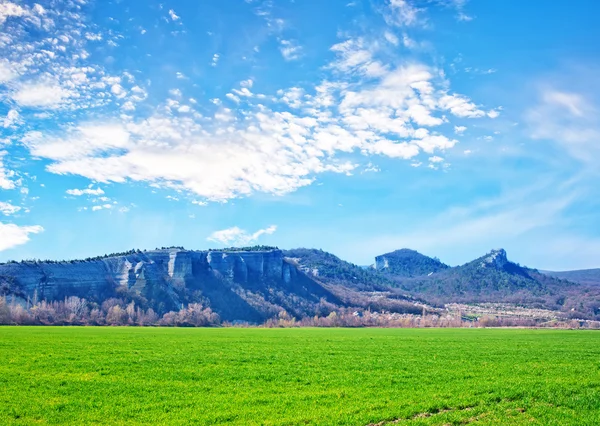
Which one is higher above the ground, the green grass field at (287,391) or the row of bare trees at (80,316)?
the green grass field at (287,391)

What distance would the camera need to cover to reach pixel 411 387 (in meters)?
26.1

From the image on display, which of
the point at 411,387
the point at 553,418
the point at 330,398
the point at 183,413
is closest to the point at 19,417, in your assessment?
the point at 183,413

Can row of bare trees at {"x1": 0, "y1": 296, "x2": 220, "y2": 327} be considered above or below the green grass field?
below

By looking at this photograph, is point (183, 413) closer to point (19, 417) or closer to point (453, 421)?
point (19, 417)

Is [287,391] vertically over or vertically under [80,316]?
over

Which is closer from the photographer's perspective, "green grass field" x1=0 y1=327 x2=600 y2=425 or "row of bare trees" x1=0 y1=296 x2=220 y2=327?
"green grass field" x1=0 y1=327 x2=600 y2=425

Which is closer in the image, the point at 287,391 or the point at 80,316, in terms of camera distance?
the point at 287,391

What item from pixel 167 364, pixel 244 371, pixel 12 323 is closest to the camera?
pixel 244 371

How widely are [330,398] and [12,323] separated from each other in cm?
13436

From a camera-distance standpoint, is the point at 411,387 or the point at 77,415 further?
the point at 411,387

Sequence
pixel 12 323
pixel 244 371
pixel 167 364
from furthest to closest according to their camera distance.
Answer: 1. pixel 12 323
2. pixel 167 364
3. pixel 244 371

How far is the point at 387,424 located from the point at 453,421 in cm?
287

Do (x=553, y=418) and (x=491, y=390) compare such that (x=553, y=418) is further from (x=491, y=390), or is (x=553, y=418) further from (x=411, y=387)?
(x=411, y=387)

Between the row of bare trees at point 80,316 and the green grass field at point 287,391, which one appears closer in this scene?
the green grass field at point 287,391
